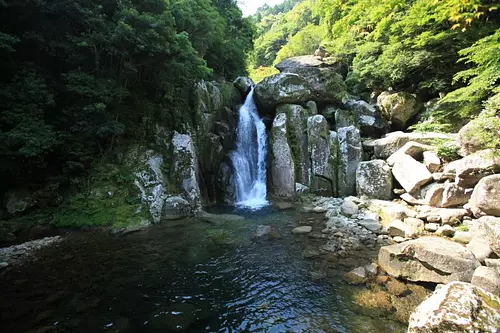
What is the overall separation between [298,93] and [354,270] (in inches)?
454

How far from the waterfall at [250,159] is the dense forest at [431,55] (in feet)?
23.9

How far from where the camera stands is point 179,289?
5836mm

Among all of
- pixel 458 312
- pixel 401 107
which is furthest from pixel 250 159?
pixel 458 312

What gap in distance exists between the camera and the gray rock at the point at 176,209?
416 inches

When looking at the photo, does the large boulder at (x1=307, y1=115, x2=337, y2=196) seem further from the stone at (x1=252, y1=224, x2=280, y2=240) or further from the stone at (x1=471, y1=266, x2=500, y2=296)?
the stone at (x1=471, y1=266, x2=500, y2=296)

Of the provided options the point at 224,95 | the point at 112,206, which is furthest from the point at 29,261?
the point at 224,95

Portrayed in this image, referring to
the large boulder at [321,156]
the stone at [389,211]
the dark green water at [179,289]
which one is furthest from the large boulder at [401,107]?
the dark green water at [179,289]

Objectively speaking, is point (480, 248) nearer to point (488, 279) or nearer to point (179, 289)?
point (488, 279)

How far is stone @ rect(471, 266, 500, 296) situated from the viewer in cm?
448

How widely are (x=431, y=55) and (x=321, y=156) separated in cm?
731

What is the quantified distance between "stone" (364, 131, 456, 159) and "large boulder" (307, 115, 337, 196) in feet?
7.14

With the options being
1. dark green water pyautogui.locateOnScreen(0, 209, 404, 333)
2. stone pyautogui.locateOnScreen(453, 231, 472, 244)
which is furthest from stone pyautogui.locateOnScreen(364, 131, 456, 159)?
dark green water pyautogui.locateOnScreen(0, 209, 404, 333)

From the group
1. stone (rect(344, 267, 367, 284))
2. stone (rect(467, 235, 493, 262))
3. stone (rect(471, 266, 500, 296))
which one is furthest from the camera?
stone (rect(344, 267, 367, 284))

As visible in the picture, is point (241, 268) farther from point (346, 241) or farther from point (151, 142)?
point (151, 142)
